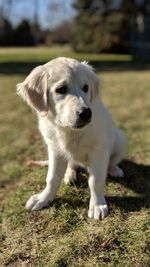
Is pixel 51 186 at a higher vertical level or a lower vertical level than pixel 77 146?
lower

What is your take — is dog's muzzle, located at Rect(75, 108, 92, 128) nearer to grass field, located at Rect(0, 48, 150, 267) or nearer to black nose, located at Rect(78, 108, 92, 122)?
black nose, located at Rect(78, 108, 92, 122)

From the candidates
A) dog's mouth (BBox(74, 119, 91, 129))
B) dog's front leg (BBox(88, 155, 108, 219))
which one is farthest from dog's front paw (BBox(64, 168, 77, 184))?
dog's mouth (BBox(74, 119, 91, 129))

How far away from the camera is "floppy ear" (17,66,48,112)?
346cm

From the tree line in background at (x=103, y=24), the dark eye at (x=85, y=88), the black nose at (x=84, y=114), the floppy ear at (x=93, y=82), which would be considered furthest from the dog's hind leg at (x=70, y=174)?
the tree line in background at (x=103, y=24)

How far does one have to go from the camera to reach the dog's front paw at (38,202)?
3.88m

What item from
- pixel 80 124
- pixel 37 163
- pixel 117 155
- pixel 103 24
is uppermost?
pixel 80 124

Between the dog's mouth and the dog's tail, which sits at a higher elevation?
the dog's mouth

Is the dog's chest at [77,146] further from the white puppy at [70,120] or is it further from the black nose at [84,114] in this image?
the black nose at [84,114]

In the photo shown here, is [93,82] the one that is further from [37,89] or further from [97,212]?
[97,212]

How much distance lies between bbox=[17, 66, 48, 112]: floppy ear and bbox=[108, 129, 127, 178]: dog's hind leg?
114cm

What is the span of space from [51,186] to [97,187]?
43 centimetres

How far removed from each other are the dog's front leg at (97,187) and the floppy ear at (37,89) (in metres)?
0.61

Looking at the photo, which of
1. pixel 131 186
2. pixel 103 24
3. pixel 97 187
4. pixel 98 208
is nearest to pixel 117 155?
pixel 131 186

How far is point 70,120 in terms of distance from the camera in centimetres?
326
